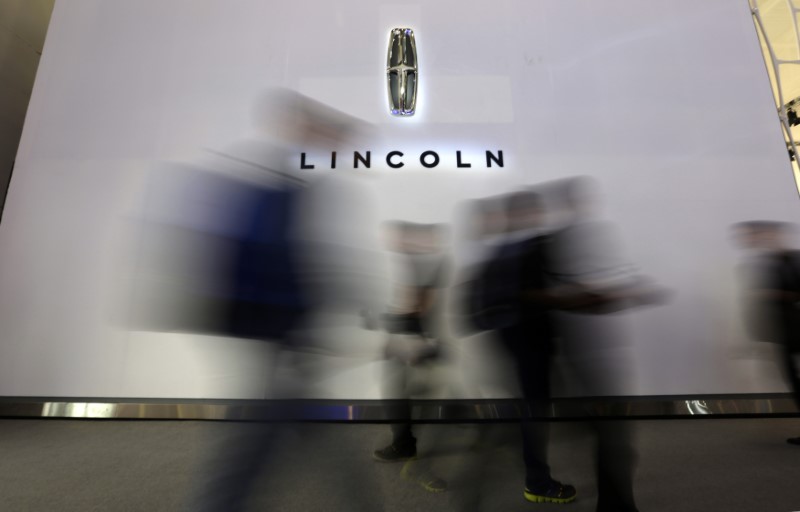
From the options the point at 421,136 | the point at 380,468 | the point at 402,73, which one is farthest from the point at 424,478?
the point at 402,73

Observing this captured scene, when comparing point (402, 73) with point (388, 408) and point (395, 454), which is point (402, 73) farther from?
point (395, 454)

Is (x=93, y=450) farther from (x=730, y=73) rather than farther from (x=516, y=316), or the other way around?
(x=730, y=73)

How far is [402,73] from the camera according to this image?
9.98 ft

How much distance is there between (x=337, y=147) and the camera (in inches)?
55.7

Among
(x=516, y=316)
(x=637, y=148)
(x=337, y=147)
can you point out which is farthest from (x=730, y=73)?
(x=337, y=147)

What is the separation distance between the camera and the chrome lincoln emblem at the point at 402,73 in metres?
3.03

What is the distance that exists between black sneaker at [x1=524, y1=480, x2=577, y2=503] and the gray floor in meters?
0.03

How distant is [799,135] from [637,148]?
4552mm

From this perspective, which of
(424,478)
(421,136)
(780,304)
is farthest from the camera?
(421,136)

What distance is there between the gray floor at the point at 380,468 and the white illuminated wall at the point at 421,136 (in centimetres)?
48

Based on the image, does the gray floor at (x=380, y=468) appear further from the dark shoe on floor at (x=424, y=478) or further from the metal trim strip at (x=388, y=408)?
the metal trim strip at (x=388, y=408)

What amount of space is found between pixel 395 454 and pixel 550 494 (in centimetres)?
70

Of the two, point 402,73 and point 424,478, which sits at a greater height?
point 402,73

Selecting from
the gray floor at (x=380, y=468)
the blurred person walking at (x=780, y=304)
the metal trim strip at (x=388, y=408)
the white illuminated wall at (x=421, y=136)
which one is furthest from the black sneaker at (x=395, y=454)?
the blurred person walking at (x=780, y=304)
